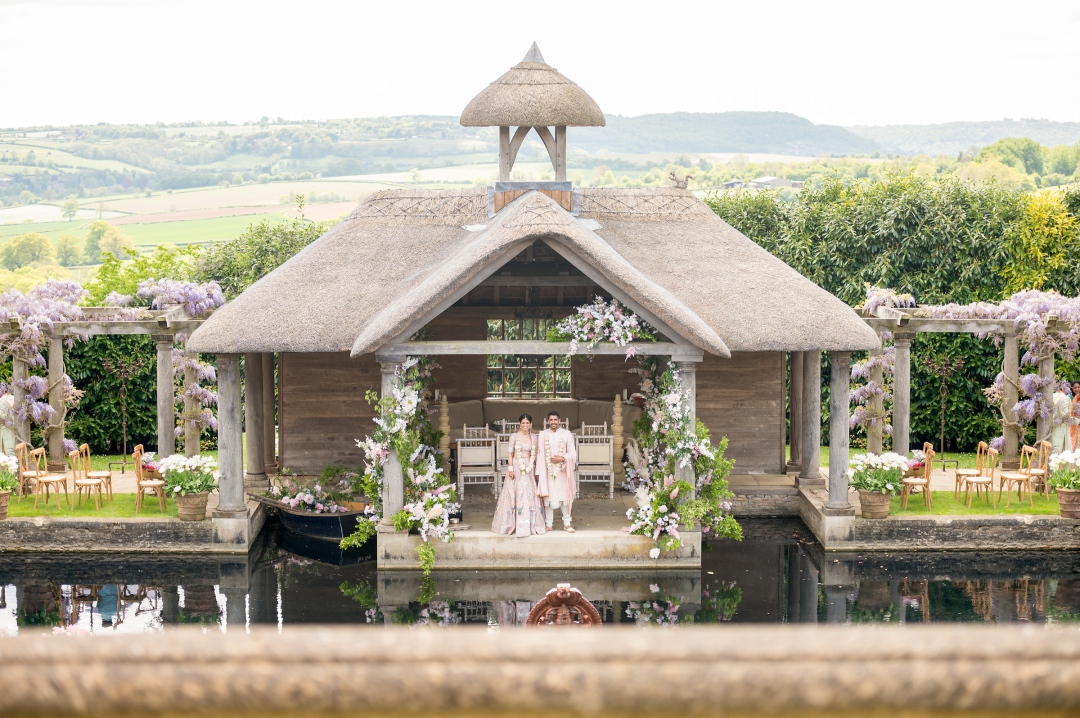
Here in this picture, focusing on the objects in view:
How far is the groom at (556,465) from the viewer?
1376cm

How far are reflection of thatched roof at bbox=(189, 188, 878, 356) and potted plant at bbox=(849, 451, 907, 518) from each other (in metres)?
1.68

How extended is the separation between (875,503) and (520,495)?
13.7 feet

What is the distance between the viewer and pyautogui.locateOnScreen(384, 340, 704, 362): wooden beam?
43.5 ft

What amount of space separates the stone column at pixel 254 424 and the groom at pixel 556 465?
14.9ft

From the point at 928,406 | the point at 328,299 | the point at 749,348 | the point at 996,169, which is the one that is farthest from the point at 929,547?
the point at 996,169

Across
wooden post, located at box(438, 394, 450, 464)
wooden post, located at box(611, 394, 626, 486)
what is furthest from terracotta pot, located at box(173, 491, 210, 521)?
wooden post, located at box(611, 394, 626, 486)

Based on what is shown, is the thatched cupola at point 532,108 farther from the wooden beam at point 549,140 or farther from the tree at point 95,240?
the tree at point 95,240

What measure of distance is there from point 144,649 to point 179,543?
46.0 ft

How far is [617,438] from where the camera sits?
54.3 ft

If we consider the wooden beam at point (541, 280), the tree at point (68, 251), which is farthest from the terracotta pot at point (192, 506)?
the tree at point (68, 251)

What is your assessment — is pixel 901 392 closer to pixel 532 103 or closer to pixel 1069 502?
pixel 1069 502

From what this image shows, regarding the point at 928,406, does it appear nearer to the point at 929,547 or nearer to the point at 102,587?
the point at 929,547

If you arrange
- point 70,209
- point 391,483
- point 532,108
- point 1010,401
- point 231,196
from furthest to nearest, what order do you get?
point 231,196 < point 70,209 < point 1010,401 < point 532,108 < point 391,483

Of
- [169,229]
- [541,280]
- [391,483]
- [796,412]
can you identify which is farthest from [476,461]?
[169,229]
